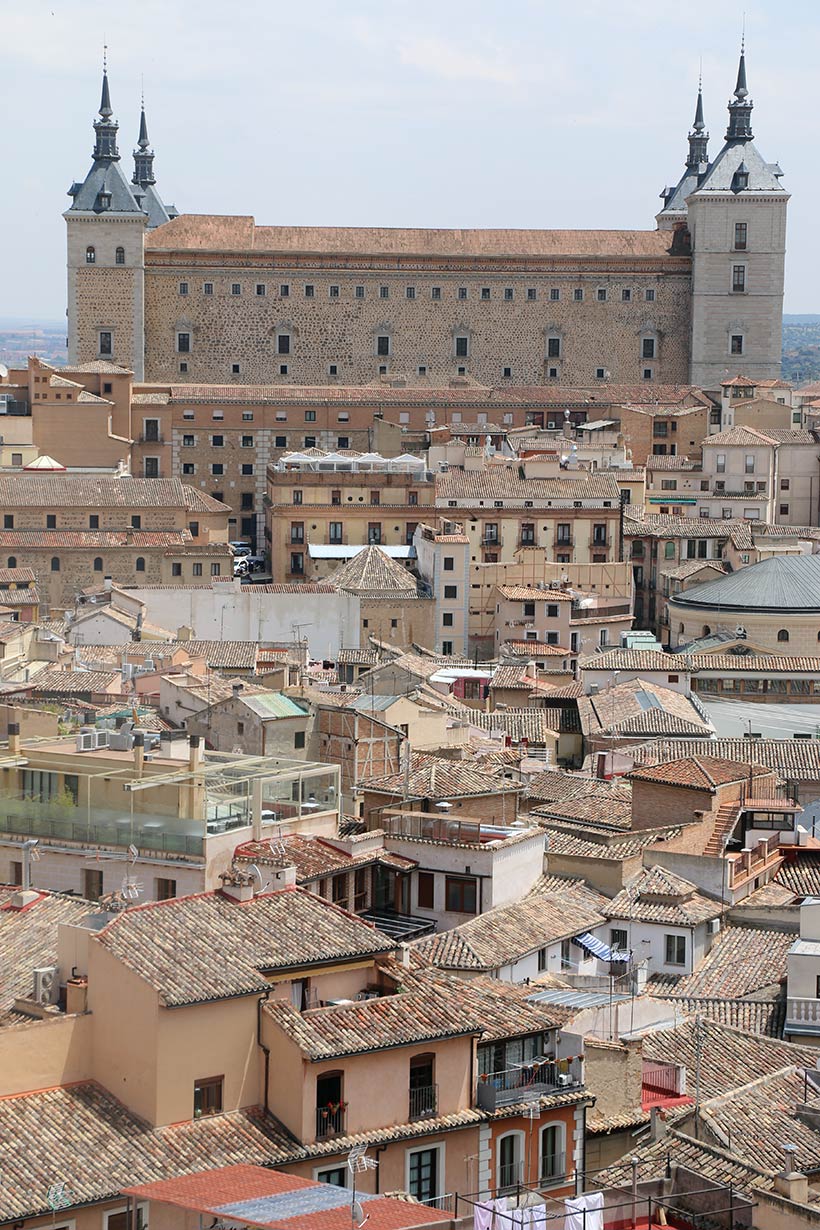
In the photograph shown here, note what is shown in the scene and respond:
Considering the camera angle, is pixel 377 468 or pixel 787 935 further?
pixel 377 468

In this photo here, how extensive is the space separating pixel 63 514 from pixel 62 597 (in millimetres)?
2376

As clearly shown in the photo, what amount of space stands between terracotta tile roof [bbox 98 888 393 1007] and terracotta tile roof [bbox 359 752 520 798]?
18.5 feet

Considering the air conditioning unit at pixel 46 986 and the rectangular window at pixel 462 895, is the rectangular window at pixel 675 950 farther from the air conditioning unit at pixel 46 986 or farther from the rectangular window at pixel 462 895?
the air conditioning unit at pixel 46 986

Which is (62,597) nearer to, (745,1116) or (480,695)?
(480,695)

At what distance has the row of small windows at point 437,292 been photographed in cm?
6406

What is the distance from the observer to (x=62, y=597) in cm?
4269

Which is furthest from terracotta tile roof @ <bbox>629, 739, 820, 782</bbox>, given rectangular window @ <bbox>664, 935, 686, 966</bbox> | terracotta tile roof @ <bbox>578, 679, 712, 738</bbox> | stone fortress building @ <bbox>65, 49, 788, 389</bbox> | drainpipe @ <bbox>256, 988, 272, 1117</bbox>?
stone fortress building @ <bbox>65, 49, 788, 389</bbox>

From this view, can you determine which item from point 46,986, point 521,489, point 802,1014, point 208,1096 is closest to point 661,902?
point 802,1014

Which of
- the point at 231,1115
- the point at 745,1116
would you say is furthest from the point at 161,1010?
the point at 745,1116

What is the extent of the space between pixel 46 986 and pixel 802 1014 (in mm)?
6185

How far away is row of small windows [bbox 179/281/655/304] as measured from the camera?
6406 cm

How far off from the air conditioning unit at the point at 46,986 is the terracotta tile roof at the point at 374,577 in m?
27.4

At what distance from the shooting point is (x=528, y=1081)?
12.6m

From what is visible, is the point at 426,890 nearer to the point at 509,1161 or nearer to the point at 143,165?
the point at 509,1161
